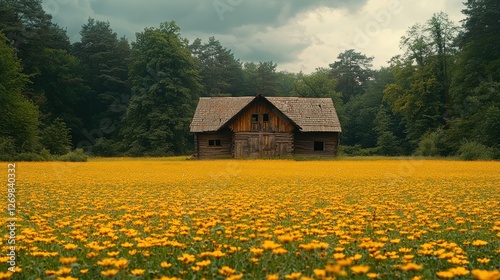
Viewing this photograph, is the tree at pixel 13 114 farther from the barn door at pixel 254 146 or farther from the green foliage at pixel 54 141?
the barn door at pixel 254 146

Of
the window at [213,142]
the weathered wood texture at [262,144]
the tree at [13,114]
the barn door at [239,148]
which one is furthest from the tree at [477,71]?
the tree at [13,114]

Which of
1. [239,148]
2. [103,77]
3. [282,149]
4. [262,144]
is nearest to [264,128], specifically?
[262,144]

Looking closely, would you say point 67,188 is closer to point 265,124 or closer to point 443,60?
point 265,124

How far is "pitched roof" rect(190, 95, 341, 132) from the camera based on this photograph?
4344cm

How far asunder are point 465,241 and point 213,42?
78.3 m

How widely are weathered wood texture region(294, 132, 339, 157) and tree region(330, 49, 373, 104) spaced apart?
156ft

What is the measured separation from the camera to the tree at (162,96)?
57719mm

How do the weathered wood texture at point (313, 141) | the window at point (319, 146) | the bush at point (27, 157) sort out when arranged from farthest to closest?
the window at point (319, 146) < the weathered wood texture at point (313, 141) < the bush at point (27, 157)

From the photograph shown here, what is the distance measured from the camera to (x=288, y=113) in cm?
4509

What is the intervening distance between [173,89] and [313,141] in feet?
75.4

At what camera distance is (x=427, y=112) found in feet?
180

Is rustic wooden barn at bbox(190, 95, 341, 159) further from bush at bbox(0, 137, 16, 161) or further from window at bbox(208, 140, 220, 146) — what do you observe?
bush at bbox(0, 137, 16, 161)

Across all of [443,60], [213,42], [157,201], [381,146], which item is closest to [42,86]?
[213,42]

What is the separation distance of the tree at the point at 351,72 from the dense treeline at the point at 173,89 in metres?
11.5
